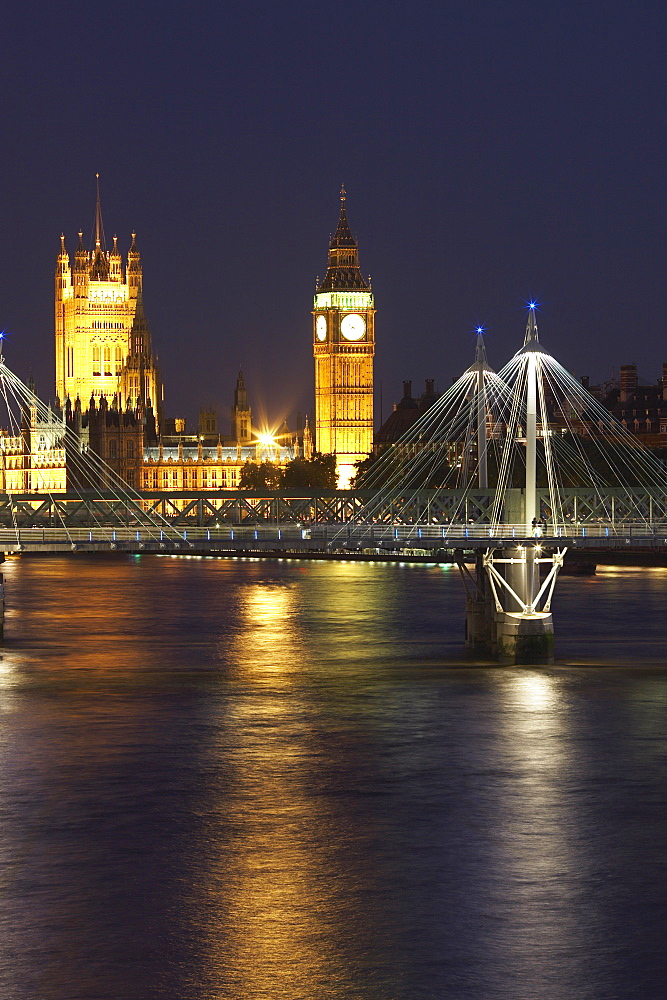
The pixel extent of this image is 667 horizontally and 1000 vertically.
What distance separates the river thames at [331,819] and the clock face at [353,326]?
13052cm

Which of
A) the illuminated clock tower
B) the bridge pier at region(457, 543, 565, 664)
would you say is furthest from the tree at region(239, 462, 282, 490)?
the bridge pier at region(457, 543, 565, 664)

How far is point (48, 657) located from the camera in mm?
58938

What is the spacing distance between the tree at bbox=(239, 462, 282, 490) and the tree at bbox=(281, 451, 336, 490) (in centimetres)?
655

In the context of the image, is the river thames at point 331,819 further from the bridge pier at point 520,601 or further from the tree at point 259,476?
the tree at point 259,476

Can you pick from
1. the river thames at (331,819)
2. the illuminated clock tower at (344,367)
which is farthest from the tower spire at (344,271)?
the river thames at (331,819)

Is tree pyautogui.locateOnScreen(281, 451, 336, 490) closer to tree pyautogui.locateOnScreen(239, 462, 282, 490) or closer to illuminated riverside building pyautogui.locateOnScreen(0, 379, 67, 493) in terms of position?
tree pyautogui.locateOnScreen(239, 462, 282, 490)

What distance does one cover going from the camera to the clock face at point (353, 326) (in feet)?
636

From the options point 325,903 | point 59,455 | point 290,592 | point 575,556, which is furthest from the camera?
point 59,455

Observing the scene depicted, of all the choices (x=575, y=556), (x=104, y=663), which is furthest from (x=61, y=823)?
(x=575, y=556)

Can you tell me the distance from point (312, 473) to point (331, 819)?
5722 inches

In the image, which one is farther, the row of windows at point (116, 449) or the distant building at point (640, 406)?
the row of windows at point (116, 449)

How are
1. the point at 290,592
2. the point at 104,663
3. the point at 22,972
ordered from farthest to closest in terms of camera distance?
the point at 290,592, the point at 104,663, the point at 22,972

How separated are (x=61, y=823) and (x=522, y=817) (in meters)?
8.93

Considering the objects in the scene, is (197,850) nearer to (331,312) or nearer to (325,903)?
(325,903)
